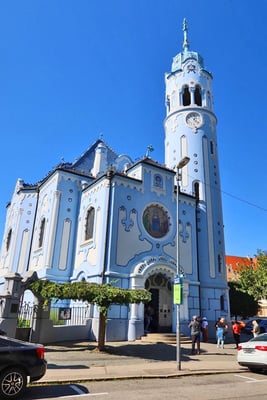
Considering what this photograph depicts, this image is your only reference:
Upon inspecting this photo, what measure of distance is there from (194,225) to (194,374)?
1598cm

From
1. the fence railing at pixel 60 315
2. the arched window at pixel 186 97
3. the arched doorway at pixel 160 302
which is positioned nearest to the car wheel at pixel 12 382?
the fence railing at pixel 60 315

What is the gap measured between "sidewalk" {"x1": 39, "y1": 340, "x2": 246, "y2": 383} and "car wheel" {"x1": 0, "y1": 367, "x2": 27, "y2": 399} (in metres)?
1.65

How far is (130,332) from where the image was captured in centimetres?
1927

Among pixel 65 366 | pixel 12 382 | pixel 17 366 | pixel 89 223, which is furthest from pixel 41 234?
pixel 12 382

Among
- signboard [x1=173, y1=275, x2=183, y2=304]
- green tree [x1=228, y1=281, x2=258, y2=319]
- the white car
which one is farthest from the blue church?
green tree [x1=228, y1=281, x2=258, y2=319]

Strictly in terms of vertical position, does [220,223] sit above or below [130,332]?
above

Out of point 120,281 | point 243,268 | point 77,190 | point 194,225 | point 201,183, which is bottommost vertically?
point 120,281

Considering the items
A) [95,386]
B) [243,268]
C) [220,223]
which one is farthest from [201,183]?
[95,386]

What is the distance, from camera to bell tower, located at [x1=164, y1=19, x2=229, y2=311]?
25.7 m

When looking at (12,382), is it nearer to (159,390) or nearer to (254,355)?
(159,390)

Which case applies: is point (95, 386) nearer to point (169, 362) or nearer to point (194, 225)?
point (169, 362)

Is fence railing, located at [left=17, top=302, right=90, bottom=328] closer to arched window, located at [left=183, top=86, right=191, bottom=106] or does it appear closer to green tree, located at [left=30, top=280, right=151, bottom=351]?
green tree, located at [left=30, top=280, right=151, bottom=351]

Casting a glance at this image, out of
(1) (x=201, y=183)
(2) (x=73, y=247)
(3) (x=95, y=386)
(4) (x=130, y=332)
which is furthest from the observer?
(1) (x=201, y=183)

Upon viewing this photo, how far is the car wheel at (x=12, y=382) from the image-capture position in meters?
6.96
